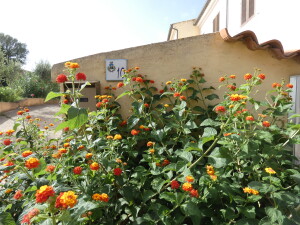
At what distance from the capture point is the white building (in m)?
3.34

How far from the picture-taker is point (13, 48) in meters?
22.7

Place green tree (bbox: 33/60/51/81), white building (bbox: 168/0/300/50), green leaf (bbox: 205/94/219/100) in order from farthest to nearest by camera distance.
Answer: green tree (bbox: 33/60/51/81)
white building (bbox: 168/0/300/50)
green leaf (bbox: 205/94/219/100)

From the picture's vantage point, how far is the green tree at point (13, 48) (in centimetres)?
2166

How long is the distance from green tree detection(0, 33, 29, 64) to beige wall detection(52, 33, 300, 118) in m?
24.0

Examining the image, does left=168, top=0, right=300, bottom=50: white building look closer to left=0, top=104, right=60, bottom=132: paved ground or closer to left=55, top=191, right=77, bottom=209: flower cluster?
left=55, top=191, right=77, bottom=209: flower cluster

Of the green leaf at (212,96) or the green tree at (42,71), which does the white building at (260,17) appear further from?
the green tree at (42,71)

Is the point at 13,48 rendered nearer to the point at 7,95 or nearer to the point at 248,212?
the point at 7,95

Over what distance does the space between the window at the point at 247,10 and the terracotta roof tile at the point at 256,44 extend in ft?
9.02

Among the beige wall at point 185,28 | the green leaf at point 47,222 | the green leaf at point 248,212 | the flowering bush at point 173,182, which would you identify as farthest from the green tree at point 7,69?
the green leaf at point 248,212

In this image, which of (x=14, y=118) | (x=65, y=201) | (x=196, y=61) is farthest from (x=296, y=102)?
(x=14, y=118)

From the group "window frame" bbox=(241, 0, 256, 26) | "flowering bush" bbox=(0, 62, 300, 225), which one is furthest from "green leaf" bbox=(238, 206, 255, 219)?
"window frame" bbox=(241, 0, 256, 26)

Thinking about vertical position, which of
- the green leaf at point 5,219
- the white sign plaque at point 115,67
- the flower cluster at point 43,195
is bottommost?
the green leaf at point 5,219

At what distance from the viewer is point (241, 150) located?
160cm

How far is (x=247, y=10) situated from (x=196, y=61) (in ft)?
11.2
